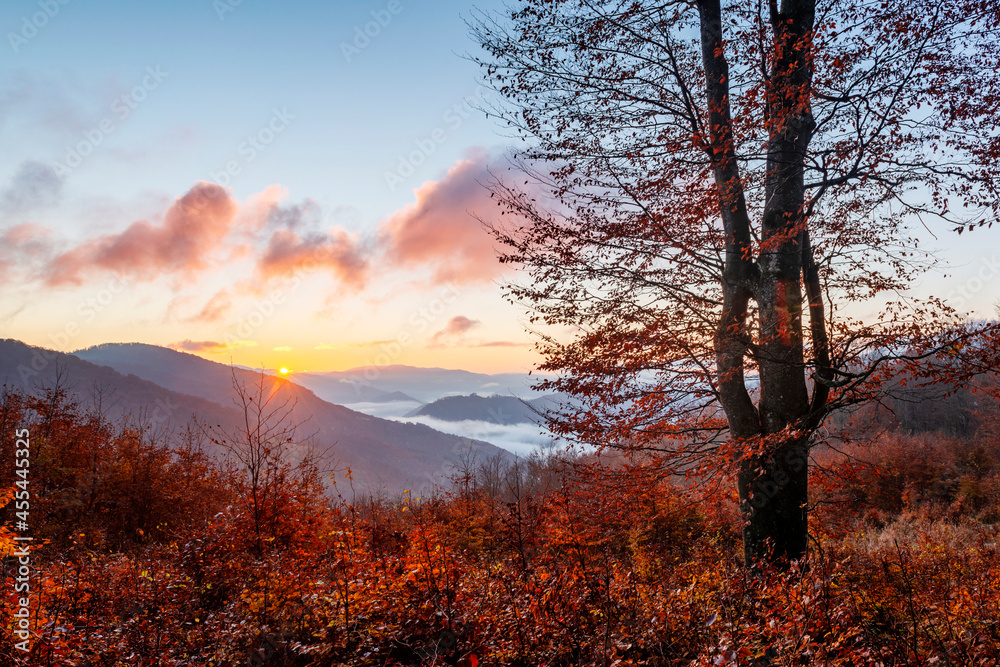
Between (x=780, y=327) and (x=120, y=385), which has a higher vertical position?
(x=120, y=385)

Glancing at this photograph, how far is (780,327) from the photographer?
615 centimetres

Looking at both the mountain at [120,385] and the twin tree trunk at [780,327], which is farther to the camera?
the mountain at [120,385]

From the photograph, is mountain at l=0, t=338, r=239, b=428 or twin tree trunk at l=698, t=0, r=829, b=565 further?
mountain at l=0, t=338, r=239, b=428

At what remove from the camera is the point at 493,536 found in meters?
16.7

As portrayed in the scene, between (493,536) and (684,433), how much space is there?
1133cm

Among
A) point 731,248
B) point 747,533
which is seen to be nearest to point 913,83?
point 731,248

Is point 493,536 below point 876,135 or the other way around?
below

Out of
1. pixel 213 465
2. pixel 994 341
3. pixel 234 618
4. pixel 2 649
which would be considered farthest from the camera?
pixel 213 465

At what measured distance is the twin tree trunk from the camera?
20.3ft

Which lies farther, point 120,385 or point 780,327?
point 120,385

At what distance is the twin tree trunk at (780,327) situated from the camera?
243 inches

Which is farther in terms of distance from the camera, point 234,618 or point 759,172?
point 759,172

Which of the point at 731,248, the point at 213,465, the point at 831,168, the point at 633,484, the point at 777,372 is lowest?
the point at 213,465

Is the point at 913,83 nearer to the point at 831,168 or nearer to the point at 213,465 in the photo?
the point at 831,168
